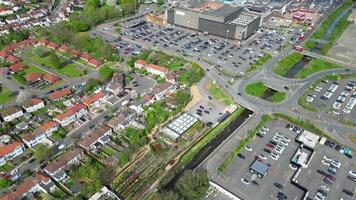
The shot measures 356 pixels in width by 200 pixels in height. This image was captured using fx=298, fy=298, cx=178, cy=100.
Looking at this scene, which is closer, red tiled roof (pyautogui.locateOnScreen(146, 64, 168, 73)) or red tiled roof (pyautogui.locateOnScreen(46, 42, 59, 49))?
red tiled roof (pyautogui.locateOnScreen(146, 64, 168, 73))

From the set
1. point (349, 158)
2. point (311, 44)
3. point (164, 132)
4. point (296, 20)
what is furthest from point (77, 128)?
point (296, 20)

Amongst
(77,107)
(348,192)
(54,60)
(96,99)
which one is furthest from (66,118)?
(348,192)

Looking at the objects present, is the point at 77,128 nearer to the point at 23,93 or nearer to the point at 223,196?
the point at 23,93

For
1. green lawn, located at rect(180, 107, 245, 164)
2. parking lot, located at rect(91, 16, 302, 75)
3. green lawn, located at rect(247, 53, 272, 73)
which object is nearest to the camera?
green lawn, located at rect(180, 107, 245, 164)

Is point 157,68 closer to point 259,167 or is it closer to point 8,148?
point 259,167

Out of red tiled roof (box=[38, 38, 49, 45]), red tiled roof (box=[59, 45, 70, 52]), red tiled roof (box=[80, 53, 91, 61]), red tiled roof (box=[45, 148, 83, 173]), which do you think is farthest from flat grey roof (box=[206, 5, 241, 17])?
red tiled roof (box=[45, 148, 83, 173])

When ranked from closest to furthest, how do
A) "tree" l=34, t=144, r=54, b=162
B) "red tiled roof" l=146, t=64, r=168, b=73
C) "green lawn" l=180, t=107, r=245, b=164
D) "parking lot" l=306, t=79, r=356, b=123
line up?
"tree" l=34, t=144, r=54, b=162
"green lawn" l=180, t=107, r=245, b=164
"parking lot" l=306, t=79, r=356, b=123
"red tiled roof" l=146, t=64, r=168, b=73

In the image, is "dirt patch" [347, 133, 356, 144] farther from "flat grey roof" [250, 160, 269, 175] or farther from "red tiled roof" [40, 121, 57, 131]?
"red tiled roof" [40, 121, 57, 131]
